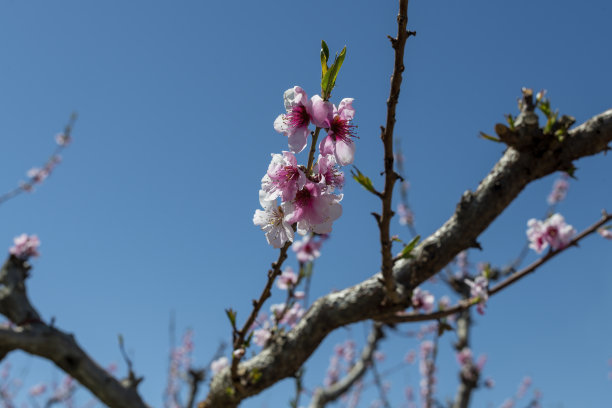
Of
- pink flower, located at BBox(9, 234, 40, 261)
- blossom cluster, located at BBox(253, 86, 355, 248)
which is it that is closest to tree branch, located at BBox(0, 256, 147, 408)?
pink flower, located at BBox(9, 234, 40, 261)

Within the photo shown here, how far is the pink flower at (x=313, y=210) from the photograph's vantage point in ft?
3.48

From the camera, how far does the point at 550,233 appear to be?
2621 millimetres

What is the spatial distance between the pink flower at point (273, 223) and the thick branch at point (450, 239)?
1.20 m

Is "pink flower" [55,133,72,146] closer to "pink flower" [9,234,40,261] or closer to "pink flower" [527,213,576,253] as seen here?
"pink flower" [9,234,40,261]

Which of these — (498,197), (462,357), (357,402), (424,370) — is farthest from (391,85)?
(357,402)

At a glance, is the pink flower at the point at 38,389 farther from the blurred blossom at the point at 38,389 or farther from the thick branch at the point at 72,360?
the thick branch at the point at 72,360

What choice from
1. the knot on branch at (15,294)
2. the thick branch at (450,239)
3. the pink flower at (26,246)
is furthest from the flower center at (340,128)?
the pink flower at (26,246)

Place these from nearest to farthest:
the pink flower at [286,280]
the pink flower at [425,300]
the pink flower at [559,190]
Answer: the pink flower at [425,300] < the pink flower at [286,280] < the pink flower at [559,190]

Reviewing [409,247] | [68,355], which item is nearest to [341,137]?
[409,247]

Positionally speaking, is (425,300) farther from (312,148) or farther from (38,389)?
(38,389)

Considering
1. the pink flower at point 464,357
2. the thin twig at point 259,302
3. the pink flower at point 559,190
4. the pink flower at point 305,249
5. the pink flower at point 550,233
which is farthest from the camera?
the pink flower at point 559,190

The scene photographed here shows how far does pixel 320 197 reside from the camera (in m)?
1.06

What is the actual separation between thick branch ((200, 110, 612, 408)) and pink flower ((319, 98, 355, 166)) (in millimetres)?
1335

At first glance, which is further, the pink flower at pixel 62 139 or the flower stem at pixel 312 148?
the pink flower at pixel 62 139
